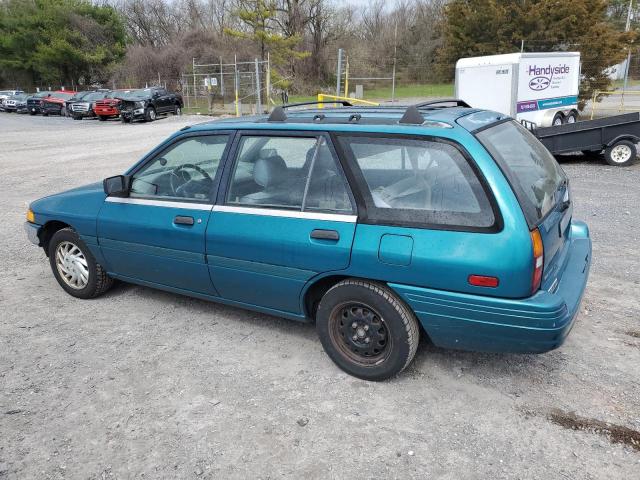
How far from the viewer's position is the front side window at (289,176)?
3.30 meters

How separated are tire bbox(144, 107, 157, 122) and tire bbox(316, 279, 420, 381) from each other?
26.6 m

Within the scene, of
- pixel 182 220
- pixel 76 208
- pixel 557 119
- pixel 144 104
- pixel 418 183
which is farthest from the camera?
pixel 144 104

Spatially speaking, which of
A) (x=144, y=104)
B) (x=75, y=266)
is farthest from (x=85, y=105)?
(x=75, y=266)

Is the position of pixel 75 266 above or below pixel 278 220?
below

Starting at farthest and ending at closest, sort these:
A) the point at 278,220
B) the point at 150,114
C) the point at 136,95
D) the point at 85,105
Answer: the point at 85,105
the point at 150,114
the point at 136,95
the point at 278,220

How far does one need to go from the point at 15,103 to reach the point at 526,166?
44.1 m

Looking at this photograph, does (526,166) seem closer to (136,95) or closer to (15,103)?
(136,95)

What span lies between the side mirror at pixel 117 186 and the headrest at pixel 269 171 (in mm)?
1161

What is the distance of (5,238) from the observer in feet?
22.6

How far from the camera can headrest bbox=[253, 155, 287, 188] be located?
142 inches

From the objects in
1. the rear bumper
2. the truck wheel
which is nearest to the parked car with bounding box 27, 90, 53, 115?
the truck wheel

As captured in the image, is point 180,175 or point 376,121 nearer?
point 376,121

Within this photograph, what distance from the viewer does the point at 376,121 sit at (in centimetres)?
330

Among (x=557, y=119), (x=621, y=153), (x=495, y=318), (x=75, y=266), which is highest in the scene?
(x=557, y=119)
